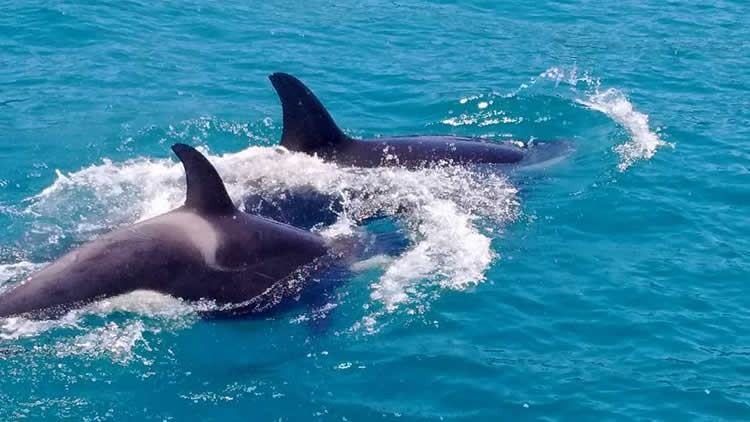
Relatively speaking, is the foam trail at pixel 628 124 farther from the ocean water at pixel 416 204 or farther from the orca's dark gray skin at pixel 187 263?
the orca's dark gray skin at pixel 187 263

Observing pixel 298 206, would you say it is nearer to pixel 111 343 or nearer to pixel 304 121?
pixel 304 121

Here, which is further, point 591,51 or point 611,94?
point 591,51

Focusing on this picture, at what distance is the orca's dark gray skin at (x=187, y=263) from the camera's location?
12.9 metres

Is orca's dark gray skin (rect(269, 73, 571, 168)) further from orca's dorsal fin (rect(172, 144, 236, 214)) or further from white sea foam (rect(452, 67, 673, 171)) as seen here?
orca's dorsal fin (rect(172, 144, 236, 214))

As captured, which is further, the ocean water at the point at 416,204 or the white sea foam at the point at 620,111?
the white sea foam at the point at 620,111

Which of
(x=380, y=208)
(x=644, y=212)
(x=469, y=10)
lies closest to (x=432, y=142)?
(x=380, y=208)

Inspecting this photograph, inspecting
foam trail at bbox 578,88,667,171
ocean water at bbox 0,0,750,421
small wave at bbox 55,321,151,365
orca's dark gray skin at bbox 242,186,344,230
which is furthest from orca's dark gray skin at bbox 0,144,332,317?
foam trail at bbox 578,88,667,171

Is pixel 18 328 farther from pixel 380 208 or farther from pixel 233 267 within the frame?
pixel 380 208

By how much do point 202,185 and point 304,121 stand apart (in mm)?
4822

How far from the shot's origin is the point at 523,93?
23.4 meters

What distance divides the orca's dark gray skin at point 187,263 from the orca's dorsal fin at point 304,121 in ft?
12.8

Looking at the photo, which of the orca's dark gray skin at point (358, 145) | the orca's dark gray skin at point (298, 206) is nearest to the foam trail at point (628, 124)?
the orca's dark gray skin at point (358, 145)

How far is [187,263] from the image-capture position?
1350cm

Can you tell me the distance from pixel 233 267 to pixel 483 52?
1485 cm
